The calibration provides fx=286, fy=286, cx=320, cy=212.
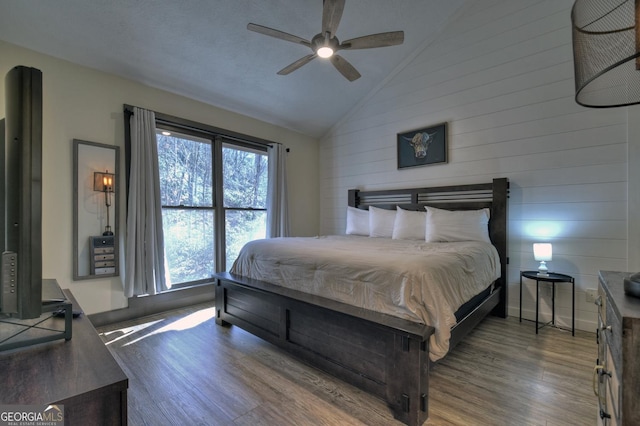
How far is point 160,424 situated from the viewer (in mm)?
1601

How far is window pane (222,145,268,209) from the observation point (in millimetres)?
4203

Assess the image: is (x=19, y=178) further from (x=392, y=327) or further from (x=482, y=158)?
(x=482, y=158)

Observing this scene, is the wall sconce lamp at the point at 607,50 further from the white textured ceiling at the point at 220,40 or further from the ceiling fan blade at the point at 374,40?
the white textured ceiling at the point at 220,40

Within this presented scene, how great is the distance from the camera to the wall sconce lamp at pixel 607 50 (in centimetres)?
90

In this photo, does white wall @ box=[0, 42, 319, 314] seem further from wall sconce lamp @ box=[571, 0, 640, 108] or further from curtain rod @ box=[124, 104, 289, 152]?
wall sconce lamp @ box=[571, 0, 640, 108]

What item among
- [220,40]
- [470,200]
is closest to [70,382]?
[220,40]

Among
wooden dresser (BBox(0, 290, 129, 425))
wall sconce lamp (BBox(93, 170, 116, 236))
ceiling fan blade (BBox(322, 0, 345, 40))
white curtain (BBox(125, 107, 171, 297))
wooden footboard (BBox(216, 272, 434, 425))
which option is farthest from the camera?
white curtain (BBox(125, 107, 171, 297))

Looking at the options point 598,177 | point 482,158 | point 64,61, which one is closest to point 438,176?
point 482,158

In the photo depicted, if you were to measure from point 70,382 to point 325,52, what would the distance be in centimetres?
270

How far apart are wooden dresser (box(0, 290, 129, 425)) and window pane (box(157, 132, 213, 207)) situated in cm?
→ 291

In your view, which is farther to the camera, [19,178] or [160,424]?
[160,424]

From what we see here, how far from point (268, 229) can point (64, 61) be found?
9.81 feet

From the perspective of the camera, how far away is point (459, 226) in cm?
327

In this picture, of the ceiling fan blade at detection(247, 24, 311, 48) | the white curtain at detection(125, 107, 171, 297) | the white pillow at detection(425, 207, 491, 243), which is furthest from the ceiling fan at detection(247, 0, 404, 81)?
the white pillow at detection(425, 207, 491, 243)
